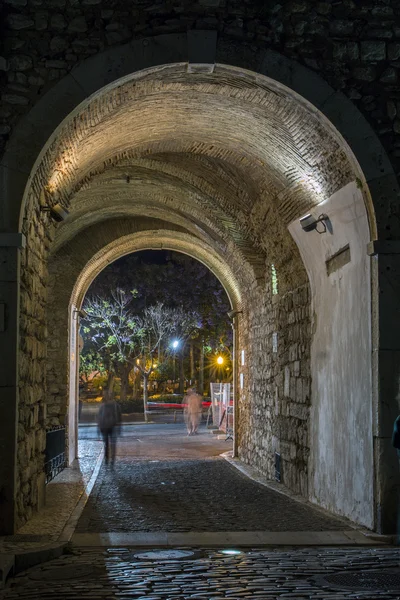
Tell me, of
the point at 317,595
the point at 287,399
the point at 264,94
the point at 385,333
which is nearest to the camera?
the point at 317,595

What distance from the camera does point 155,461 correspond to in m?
16.1

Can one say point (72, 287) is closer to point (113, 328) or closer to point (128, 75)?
point (128, 75)

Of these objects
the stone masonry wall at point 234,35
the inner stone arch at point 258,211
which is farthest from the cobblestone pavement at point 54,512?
the stone masonry wall at point 234,35

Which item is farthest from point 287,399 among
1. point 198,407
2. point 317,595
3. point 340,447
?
point 198,407

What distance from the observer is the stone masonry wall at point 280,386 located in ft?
35.7

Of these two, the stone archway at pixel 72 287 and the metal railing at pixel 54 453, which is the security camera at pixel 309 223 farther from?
the stone archway at pixel 72 287

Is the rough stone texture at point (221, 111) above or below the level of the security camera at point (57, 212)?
above

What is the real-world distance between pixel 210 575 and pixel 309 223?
4.76m

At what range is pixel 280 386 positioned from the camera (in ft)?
40.5

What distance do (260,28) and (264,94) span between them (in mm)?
682

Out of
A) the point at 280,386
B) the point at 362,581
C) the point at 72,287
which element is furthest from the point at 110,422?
the point at 362,581

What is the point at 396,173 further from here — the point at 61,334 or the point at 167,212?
the point at 61,334

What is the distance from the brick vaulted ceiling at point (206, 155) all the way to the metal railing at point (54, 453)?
3362 mm

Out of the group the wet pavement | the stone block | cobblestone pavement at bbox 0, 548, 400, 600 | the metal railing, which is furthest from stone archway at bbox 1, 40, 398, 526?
the metal railing
